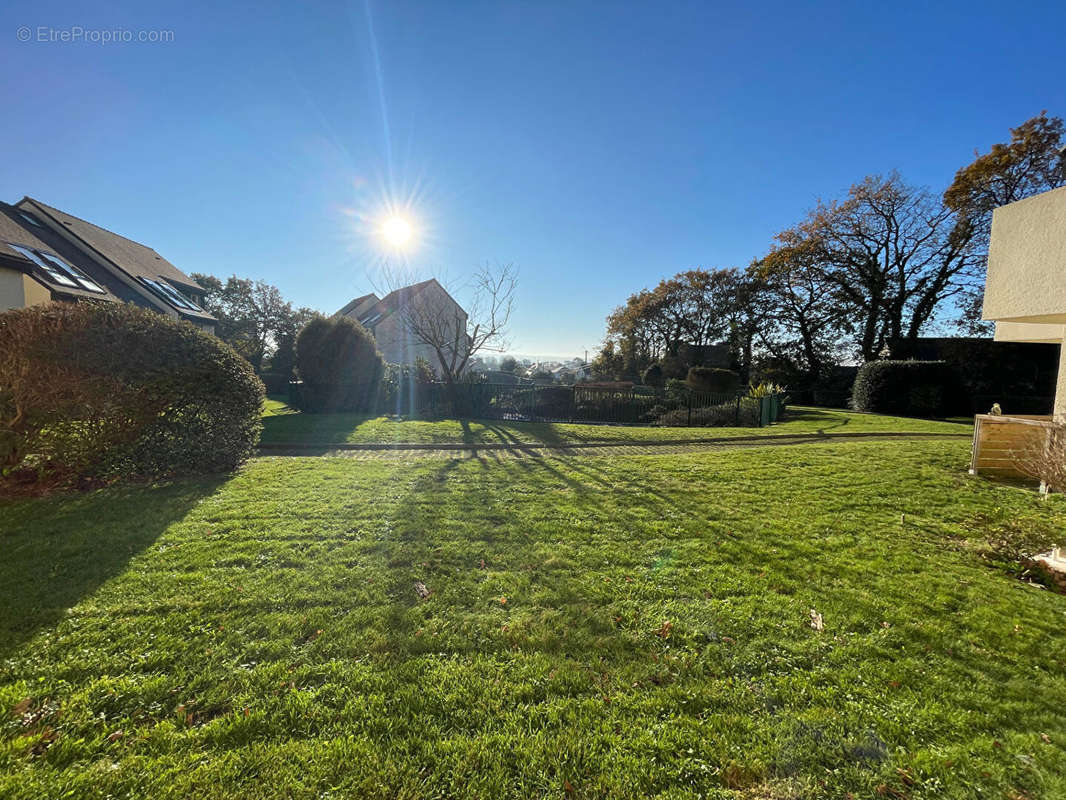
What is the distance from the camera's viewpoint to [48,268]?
45.8 feet

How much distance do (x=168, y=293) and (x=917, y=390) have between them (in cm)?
3551

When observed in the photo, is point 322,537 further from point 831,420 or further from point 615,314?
point 615,314

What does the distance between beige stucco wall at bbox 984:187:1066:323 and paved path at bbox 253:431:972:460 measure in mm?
5194

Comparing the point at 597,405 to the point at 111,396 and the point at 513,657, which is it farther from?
the point at 513,657

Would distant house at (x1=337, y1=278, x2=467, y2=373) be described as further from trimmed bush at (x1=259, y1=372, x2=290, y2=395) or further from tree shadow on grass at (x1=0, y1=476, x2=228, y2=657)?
tree shadow on grass at (x1=0, y1=476, x2=228, y2=657)

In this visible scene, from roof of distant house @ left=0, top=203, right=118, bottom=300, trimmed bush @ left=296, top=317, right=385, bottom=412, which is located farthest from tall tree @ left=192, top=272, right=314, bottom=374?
trimmed bush @ left=296, top=317, right=385, bottom=412

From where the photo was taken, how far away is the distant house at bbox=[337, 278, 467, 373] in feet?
52.2

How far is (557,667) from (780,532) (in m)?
3.20

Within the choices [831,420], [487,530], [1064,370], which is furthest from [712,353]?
[487,530]

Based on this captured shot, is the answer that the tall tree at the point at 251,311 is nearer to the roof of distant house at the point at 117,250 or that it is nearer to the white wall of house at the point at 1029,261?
the roof of distant house at the point at 117,250

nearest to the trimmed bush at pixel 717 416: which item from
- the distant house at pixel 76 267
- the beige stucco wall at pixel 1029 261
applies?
the beige stucco wall at pixel 1029 261

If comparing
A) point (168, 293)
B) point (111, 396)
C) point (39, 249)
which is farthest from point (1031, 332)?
point (168, 293)

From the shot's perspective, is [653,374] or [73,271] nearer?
[73,271]

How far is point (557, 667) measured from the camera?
227 cm
